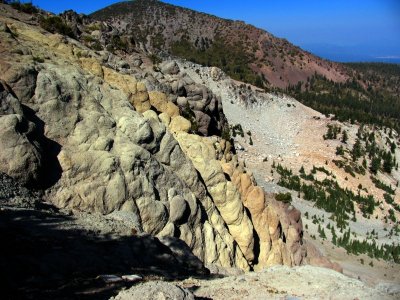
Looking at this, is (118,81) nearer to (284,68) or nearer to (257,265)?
(257,265)

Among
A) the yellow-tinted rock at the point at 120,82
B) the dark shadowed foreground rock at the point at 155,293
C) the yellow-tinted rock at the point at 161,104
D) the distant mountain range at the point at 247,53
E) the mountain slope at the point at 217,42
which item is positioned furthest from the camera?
the mountain slope at the point at 217,42

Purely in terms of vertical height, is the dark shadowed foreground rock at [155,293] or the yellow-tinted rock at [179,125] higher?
the yellow-tinted rock at [179,125]

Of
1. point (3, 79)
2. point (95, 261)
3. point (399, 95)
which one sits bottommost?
point (95, 261)

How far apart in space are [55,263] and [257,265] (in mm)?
10650

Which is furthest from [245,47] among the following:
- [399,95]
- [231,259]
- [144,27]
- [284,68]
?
[231,259]

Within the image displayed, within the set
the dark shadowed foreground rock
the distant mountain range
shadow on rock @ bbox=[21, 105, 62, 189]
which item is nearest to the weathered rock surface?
shadow on rock @ bbox=[21, 105, 62, 189]

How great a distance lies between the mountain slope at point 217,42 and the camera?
323 feet

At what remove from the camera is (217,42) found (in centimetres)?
10756

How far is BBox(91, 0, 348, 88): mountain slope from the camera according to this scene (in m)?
98.4

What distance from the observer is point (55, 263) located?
27.7 ft

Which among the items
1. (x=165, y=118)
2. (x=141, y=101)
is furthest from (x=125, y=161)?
(x=165, y=118)

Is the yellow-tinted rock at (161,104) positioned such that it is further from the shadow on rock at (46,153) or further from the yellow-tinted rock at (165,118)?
the shadow on rock at (46,153)

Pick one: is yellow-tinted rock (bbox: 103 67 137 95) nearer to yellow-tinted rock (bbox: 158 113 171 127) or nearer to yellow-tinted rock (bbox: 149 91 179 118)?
yellow-tinted rock (bbox: 149 91 179 118)

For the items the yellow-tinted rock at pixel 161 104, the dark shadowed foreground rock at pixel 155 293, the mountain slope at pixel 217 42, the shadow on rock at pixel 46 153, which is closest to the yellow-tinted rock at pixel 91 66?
the yellow-tinted rock at pixel 161 104
